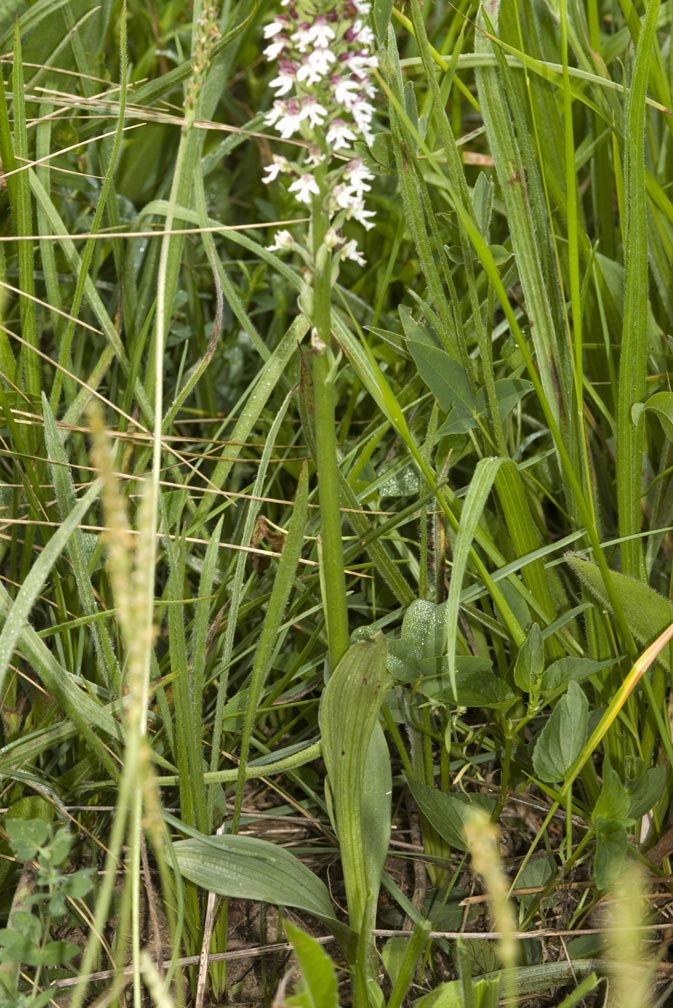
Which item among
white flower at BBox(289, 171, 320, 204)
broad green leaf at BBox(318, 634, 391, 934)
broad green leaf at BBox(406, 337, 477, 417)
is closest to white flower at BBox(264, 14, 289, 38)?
white flower at BBox(289, 171, 320, 204)

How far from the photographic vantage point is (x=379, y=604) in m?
1.58

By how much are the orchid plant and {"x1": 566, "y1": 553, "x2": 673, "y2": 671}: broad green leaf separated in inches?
13.8

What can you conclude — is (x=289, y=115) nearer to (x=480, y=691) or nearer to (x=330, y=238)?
(x=330, y=238)

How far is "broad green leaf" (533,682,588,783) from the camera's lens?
1.16 m

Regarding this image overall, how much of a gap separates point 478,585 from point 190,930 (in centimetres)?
56

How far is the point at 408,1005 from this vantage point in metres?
1.22

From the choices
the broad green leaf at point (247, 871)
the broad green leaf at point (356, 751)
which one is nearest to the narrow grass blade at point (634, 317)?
the broad green leaf at point (356, 751)

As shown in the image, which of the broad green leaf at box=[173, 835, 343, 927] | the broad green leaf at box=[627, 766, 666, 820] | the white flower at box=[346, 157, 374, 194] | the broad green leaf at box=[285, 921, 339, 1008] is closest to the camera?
the broad green leaf at box=[285, 921, 339, 1008]

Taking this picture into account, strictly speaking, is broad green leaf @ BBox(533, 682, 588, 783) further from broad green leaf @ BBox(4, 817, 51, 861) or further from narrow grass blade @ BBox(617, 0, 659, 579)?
broad green leaf @ BBox(4, 817, 51, 861)

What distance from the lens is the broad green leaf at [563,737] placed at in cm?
116

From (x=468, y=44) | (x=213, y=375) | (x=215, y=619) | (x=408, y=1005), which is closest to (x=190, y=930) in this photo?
(x=408, y=1005)

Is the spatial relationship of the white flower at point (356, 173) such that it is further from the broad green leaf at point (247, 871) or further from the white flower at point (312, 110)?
the broad green leaf at point (247, 871)

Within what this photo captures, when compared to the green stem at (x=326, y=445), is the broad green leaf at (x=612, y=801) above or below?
below

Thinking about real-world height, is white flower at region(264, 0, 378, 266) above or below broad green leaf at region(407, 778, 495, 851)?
above
